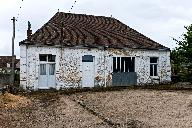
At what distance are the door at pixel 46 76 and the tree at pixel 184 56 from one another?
10317 mm

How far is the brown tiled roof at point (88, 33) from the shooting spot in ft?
91.9

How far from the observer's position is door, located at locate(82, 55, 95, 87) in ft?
92.1

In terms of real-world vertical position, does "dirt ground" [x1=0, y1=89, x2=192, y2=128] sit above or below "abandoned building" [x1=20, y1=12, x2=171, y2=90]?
below

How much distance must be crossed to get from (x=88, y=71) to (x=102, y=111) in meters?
11.2

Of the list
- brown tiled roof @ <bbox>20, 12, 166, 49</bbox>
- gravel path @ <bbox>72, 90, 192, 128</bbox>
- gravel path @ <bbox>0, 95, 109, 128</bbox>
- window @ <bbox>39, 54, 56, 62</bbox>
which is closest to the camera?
gravel path @ <bbox>0, 95, 109, 128</bbox>

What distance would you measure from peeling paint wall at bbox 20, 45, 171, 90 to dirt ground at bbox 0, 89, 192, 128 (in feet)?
13.4

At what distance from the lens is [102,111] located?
1711 centimetres

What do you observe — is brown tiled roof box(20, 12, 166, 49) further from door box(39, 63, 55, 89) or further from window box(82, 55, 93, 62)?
door box(39, 63, 55, 89)

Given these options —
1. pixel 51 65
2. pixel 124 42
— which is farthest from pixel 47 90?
pixel 124 42

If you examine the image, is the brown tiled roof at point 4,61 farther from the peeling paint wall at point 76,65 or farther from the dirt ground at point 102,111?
the dirt ground at point 102,111

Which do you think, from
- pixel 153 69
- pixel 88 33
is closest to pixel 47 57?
pixel 88 33

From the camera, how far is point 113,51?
29.2 m

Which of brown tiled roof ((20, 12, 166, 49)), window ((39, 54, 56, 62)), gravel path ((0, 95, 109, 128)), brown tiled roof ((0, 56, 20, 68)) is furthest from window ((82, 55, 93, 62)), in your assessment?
brown tiled roof ((0, 56, 20, 68))

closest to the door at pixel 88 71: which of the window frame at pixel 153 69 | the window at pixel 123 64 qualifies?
the window at pixel 123 64
